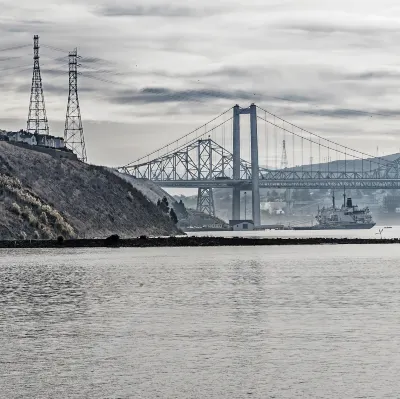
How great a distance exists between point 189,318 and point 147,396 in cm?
1410

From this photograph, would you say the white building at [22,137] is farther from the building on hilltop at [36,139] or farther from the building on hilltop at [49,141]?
the building on hilltop at [49,141]

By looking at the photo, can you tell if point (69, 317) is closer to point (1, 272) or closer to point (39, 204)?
point (1, 272)

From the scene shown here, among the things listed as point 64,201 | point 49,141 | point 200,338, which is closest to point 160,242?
point 64,201

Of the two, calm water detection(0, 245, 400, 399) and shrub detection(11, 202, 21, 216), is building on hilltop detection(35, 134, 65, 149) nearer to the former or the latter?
shrub detection(11, 202, 21, 216)

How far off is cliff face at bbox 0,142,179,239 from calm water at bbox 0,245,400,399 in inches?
2570

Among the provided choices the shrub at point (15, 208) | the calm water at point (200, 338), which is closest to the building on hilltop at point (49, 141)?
the shrub at point (15, 208)

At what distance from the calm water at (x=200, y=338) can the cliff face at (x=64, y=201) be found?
65.3 metres

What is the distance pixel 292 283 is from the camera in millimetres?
54344

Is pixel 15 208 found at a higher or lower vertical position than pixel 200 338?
higher

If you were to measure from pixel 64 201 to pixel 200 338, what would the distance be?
110289 millimetres

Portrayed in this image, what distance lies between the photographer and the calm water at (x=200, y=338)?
23109 millimetres

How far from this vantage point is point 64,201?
5487 inches

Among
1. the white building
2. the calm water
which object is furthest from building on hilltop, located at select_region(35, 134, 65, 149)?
the calm water

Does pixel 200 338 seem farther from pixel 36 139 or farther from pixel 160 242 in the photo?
pixel 36 139
